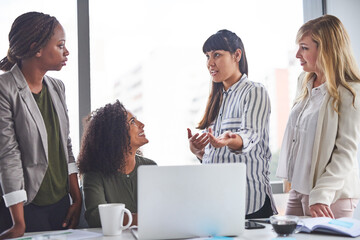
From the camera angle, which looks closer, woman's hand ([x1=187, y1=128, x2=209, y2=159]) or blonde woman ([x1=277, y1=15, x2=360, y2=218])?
blonde woman ([x1=277, y1=15, x2=360, y2=218])

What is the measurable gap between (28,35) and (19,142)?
51 cm

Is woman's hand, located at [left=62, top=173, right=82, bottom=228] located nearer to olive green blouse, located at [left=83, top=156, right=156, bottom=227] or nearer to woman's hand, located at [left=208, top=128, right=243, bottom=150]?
olive green blouse, located at [left=83, top=156, right=156, bottom=227]

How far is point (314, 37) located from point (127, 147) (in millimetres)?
1124

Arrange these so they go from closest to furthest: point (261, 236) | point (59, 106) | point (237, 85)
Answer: point (261, 236), point (59, 106), point (237, 85)

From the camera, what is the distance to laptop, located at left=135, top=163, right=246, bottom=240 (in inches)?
56.1

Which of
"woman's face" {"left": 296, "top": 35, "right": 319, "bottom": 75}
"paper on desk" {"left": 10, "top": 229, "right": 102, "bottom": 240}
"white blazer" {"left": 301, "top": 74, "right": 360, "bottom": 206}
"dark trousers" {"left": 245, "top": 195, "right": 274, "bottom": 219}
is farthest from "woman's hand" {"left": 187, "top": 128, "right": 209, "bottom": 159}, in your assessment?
"paper on desk" {"left": 10, "top": 229, "right": 102, "bottom": 240}

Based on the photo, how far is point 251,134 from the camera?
2104 mm

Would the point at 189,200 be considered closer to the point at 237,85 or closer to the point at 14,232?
the point at 14,232

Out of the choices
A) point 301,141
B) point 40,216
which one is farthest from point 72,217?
point 301,141

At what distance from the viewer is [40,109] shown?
2070 mm

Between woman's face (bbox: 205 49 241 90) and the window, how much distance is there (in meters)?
0.38

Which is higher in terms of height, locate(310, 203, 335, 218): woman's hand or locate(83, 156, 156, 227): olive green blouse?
locate(83, 156, 156, 227): olive green blouse

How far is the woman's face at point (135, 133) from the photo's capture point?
2195 millimetres

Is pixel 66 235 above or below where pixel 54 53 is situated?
below
